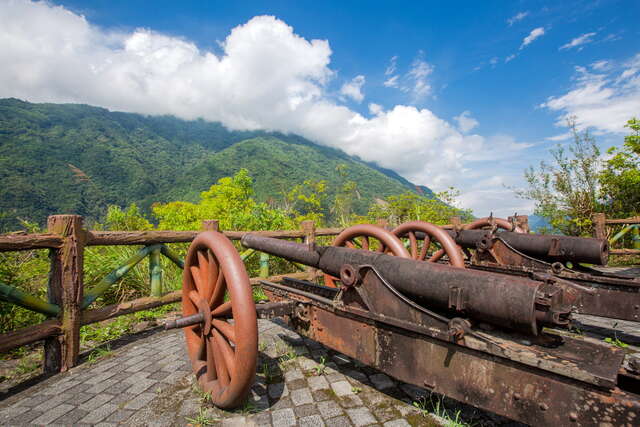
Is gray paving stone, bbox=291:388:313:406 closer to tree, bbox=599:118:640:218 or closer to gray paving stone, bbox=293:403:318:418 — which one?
gray paving stone, bbox=293:403:318:418

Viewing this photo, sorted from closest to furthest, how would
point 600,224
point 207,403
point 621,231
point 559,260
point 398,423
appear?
1. point 398,423
2. point 207,403
3. point 559,260
4. point 600,224
5. point 621,231

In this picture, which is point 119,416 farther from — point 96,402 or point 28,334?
point 28,334

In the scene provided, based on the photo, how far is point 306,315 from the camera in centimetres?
236

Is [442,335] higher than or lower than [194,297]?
higher

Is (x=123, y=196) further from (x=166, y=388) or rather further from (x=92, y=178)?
(x=166, y=388)

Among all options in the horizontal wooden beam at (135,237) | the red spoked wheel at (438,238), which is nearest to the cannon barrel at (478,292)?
the red spoked wheel at (438,238)

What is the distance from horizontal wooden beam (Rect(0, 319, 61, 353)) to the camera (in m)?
2.49

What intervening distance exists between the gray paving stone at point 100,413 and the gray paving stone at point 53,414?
0.20 meters

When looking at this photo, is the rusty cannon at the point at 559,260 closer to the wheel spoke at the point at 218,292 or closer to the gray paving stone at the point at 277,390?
the gray paving stone at the point at 277,390

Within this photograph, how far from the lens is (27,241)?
2.64 metres

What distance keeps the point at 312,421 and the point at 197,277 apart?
1.32m

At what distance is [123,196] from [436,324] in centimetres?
7349

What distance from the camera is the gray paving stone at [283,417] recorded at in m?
1.96

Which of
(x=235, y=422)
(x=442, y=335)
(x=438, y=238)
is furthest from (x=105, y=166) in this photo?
(x=442, y=335)
